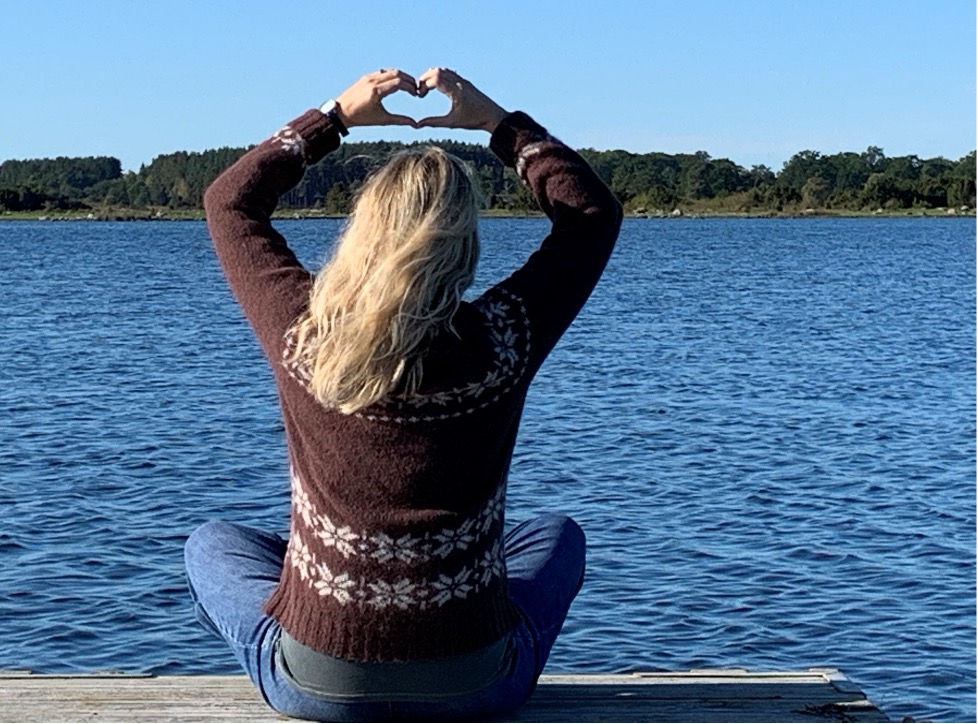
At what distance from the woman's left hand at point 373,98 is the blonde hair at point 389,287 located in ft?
1.47

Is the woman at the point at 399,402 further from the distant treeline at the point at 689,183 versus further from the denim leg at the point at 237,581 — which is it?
the distant treeline at the point at 689,183

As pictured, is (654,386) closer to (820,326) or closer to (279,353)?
(820,326)

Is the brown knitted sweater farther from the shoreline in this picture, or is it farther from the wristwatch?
the shoreline

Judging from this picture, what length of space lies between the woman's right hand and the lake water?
15.4 feet

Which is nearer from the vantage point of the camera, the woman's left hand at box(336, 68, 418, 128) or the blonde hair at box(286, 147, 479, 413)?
→ the blonde hair at box(286, 147, 479, 413)

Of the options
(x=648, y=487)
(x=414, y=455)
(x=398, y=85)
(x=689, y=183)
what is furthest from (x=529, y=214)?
(x=414, y=455)

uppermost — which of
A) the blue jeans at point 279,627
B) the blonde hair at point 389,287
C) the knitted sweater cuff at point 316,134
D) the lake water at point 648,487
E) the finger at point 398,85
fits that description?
the finger at point 398,85

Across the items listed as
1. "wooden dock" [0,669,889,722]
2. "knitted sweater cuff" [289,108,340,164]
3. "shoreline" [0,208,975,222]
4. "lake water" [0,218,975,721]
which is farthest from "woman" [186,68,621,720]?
"shoreline" [0,208,975,222]

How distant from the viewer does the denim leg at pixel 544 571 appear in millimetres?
3811

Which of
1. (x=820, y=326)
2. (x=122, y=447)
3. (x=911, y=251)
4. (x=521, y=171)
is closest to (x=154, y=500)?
(x=122, y=447)

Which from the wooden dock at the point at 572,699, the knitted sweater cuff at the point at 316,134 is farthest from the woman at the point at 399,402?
the wooden dock at the point at 572,699

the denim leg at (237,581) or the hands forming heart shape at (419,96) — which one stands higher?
the hands forming heart shape at (419,96)

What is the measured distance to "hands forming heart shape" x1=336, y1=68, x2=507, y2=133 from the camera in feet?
12.1

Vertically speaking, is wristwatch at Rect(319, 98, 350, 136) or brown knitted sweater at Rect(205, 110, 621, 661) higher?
wristwatch at Rect(319, 98, 350, 136)
